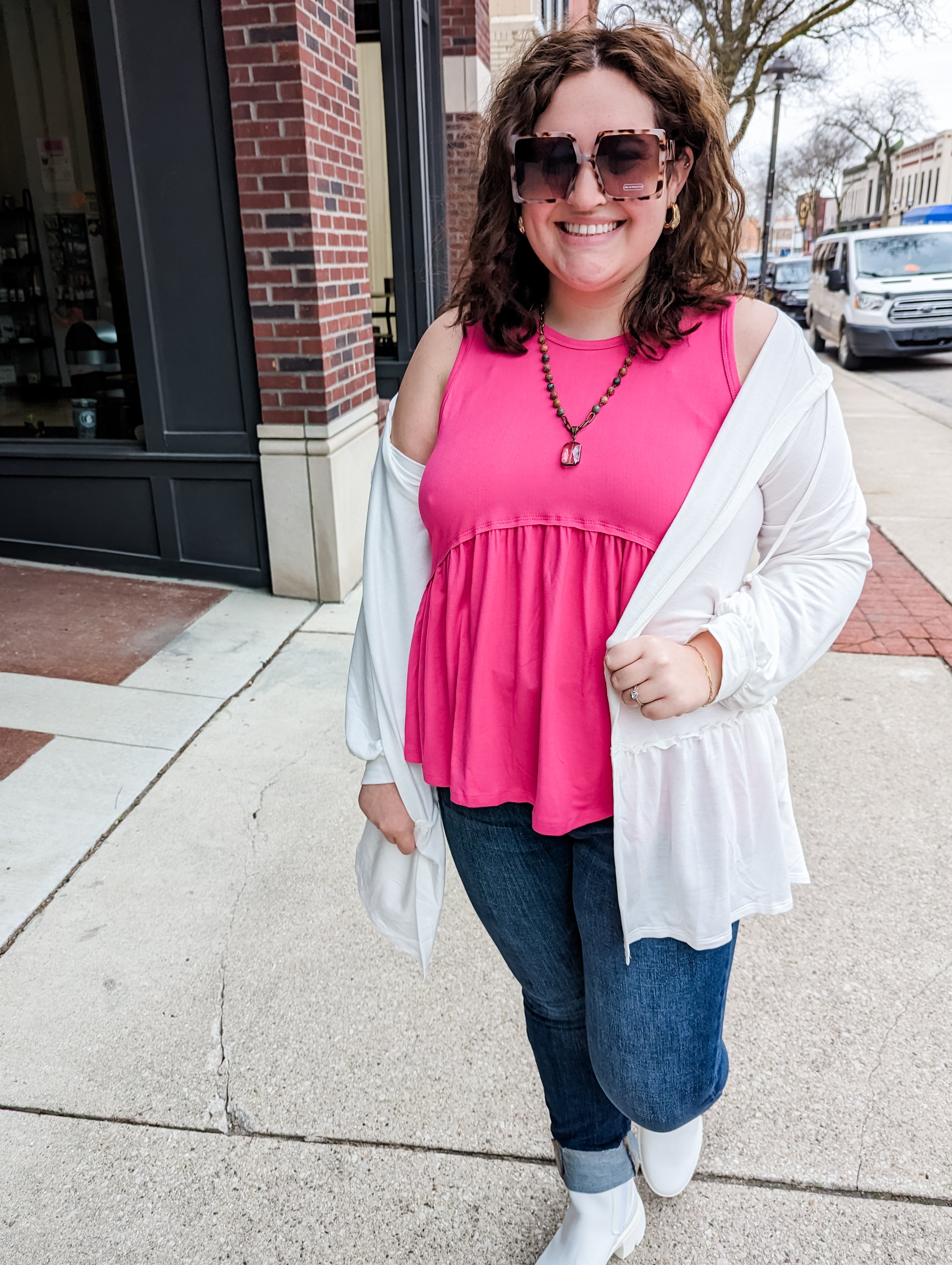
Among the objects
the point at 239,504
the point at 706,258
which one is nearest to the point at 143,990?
the point at 706,258

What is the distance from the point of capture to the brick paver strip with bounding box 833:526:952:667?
4738 mm

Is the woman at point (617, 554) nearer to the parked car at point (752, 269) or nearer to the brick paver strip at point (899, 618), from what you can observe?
the parked car at point (752, 269)

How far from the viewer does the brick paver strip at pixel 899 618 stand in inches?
187

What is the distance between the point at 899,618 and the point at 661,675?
4204 mm

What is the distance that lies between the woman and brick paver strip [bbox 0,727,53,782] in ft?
8.23

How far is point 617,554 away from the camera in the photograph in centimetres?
142

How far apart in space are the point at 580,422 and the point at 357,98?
5.06 meters

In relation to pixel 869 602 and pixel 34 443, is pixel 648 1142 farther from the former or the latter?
pixel 34 443

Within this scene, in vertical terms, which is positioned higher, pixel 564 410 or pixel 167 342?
pixel 564 410

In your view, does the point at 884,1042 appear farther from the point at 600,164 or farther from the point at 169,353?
the point at 169,353

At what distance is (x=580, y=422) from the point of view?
1439 mm

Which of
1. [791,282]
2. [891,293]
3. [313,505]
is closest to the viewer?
A: [313,505]

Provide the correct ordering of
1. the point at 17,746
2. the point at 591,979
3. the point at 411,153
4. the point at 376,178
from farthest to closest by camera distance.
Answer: the point at 376,178, the point at 411,153, the point at 17,746, the point at 591,979

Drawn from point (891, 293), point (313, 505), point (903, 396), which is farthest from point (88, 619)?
point (891, 293)
